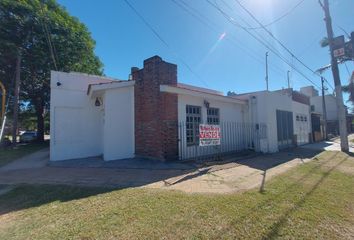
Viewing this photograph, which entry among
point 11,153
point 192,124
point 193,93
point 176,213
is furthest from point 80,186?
point 11,153

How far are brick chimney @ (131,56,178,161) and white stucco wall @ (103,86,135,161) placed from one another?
0.43 m

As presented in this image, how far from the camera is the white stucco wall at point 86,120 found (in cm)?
1020

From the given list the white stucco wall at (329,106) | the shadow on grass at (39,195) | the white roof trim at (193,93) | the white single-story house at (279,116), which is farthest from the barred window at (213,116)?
the white stucco wall at (329,106)

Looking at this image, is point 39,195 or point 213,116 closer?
point 39,195

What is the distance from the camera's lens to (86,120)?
12.3 m

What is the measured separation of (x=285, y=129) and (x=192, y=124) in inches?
359

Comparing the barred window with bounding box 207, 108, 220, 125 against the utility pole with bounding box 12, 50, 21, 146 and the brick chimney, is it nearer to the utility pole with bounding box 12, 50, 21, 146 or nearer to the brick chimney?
the brick chimney

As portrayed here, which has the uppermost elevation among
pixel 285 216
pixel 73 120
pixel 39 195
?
pixel 73 120

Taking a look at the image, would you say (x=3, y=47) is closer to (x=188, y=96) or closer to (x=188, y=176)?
(x=188, y=96)

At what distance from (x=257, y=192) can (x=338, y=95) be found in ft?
40.8

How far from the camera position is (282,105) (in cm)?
1550

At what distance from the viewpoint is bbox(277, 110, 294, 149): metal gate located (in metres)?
15.0

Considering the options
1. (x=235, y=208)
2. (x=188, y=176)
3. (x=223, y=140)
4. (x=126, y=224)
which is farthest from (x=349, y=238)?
(x=223, y=140)

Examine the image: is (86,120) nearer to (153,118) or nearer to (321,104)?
(153,118)
